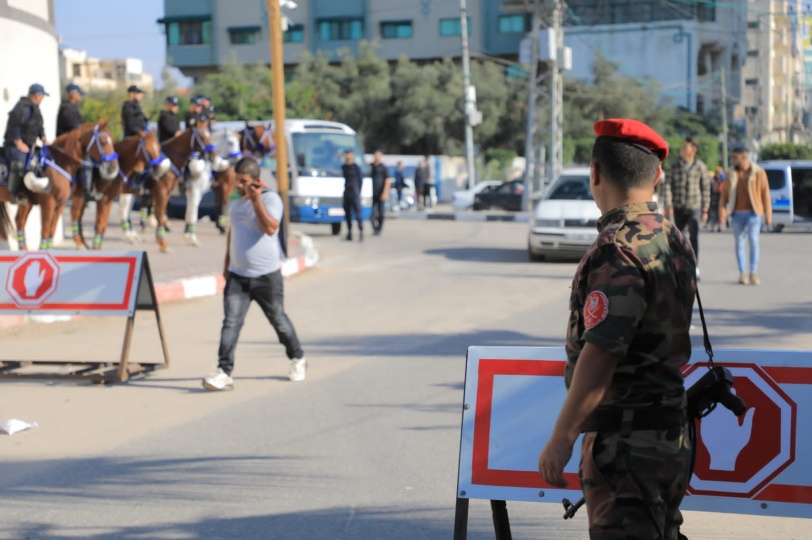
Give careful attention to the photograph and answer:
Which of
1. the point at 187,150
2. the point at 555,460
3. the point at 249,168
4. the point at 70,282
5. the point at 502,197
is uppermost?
the point at 187,150

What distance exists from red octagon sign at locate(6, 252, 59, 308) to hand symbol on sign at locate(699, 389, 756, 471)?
6.87 m

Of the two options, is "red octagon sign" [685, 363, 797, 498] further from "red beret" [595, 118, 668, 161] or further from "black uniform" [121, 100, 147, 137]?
"black uniform" [121, 100, 147, 137]

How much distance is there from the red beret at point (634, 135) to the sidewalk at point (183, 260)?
26.1 feet

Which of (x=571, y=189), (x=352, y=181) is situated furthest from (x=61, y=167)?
(x=571, y=189)

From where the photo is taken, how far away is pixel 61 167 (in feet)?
53.0

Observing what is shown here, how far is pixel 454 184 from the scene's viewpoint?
185 ft

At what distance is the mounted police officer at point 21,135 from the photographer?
47.9 ft

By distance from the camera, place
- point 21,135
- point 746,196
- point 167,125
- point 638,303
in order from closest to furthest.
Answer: point 638,303 → point 746,196 → point 21,135 → point 167,125

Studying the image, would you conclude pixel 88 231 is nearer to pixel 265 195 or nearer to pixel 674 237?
pixel 265 195

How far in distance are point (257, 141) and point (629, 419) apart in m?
22.7

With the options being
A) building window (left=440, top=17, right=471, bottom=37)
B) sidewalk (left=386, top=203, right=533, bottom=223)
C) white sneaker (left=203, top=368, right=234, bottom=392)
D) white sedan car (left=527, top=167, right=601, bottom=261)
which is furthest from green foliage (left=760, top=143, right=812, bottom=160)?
white sneaker (left=203, top=368, right=234, bottom=392)

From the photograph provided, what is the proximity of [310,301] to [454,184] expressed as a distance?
42.3 m

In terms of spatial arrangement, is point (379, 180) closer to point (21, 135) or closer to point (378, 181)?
point (378, 181)

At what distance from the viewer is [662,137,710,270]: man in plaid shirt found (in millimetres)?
15180
